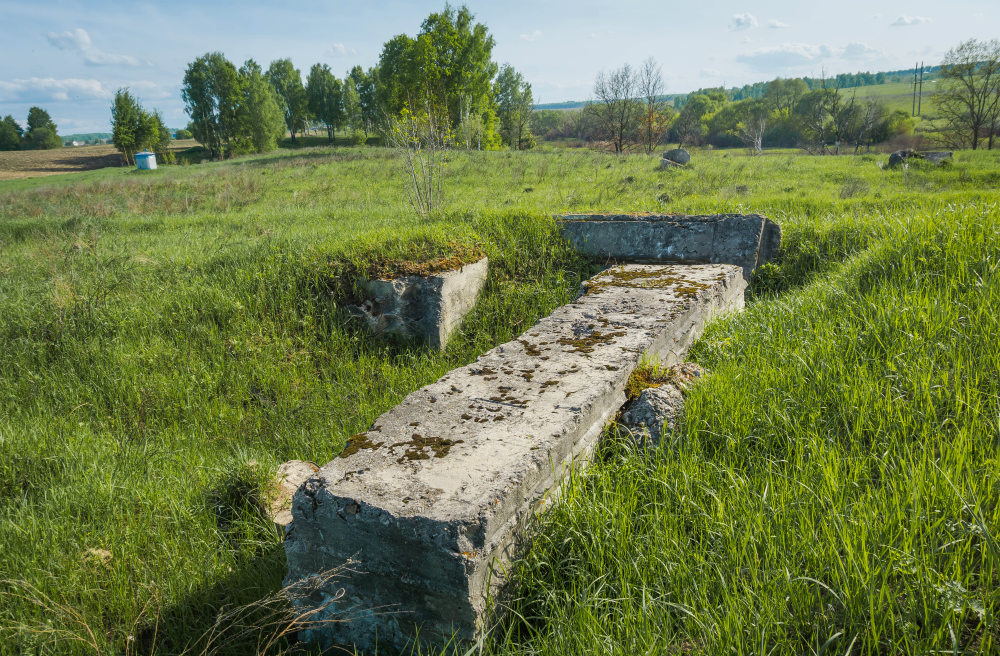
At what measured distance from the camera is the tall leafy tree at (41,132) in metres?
71.9

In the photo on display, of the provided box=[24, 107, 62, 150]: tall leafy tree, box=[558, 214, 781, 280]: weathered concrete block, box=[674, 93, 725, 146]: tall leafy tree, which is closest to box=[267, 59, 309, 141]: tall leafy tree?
box=[24, 107, 62, 150]: tall leafy tree

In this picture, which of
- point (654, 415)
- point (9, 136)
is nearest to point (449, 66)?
point (654, 415)

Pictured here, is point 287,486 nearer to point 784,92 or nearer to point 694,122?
point 694,122

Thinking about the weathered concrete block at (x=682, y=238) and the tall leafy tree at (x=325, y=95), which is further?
the tall leafy tree at (x=325, y=95)

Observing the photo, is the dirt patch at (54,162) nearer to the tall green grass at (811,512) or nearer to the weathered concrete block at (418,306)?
the weathered concrete block at (418,306)

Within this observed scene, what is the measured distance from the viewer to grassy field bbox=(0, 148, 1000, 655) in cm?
174

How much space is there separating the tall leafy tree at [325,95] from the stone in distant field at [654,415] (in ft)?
218

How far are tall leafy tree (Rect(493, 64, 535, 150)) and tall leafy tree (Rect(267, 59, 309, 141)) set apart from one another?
22.8 meters

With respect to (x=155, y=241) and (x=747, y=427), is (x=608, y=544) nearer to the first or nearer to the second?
Answer: (x=747, y=427)

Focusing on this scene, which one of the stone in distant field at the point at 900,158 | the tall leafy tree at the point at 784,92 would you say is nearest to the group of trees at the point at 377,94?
the stone in distant field at the point at 900,158

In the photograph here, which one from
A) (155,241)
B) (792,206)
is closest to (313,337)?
(155,241)

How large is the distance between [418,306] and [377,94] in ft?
170

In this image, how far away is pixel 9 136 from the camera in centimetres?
6856

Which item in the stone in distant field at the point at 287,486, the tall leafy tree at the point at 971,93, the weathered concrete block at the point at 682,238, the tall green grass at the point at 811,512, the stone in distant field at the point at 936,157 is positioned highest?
the tall leafy tree at the point at 971,93
